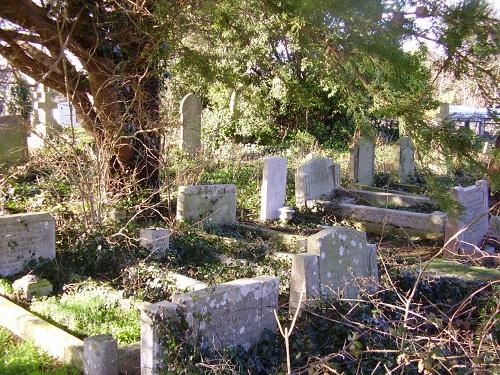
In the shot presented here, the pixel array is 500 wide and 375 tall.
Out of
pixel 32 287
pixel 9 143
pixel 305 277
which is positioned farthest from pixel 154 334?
pixel 9 143

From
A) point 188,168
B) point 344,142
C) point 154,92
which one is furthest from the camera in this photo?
point 344,142

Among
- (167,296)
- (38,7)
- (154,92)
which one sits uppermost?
(38,7)

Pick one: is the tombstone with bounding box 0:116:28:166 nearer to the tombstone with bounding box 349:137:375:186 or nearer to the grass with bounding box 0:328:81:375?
the tombstone with bounding box 349:137:375:186

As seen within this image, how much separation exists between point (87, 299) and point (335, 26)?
3.57 meters

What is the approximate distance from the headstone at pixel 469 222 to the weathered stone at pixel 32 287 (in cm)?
540

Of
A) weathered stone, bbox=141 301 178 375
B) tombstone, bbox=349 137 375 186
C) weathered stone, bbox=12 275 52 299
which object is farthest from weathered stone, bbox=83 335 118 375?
tombstone, bbox=349 137 375 186

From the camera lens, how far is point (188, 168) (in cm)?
1041

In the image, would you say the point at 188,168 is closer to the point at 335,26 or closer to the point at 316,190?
the point at 316,190

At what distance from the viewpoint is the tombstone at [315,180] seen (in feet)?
34.2

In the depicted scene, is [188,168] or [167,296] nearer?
[167,296]

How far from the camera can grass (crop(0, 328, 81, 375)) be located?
3.98 m

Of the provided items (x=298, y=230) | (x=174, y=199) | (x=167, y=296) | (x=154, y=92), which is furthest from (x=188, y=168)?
(x=167, y=296)

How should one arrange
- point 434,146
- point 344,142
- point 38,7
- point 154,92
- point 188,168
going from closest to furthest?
point 434,146, point 38,7, point 154,92, point 188,168, point 344,142

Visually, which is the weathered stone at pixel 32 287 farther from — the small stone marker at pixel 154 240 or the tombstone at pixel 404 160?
the tombstone at pixel 404 160
